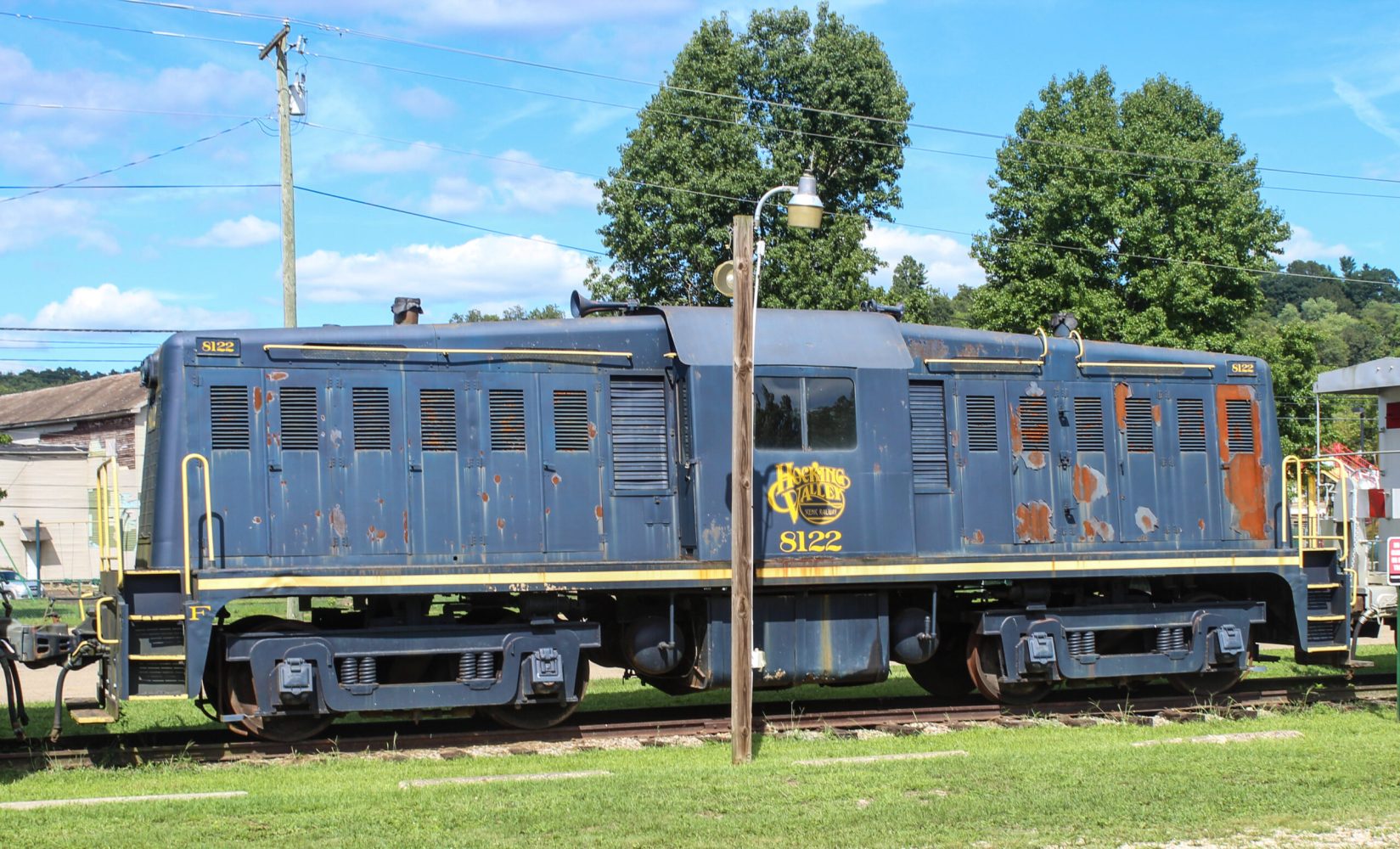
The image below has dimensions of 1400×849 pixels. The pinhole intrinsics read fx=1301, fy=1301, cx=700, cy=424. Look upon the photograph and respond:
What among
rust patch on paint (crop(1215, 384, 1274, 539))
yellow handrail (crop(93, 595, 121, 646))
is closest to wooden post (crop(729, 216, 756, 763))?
yellow handrail (crop(93, 595, 121, 646))

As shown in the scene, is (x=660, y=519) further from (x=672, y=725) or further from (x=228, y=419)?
(x=228, y=419)

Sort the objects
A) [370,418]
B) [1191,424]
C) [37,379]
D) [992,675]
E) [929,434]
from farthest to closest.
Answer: [37,379], [1191,424], [992,675], [929,434], [370,418]

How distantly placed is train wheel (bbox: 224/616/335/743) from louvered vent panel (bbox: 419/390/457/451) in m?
1.98

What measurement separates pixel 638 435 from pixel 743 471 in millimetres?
1839

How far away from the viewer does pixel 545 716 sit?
492 inches

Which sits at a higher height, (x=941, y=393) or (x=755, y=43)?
(x=755, y=43)

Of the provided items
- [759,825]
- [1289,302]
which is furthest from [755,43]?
[1289,302]

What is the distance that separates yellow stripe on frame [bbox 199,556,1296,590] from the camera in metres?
11.2

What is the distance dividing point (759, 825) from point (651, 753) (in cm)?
355

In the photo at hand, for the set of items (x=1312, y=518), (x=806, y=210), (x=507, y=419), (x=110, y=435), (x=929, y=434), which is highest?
(x=110, y=435)

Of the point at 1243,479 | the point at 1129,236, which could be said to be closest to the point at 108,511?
the point at 1243,479

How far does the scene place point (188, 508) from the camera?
36.4 feet

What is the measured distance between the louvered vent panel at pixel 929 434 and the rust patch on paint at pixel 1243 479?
137 inches

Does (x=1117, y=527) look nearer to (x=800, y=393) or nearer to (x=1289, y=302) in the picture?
(x=800, y=393)
